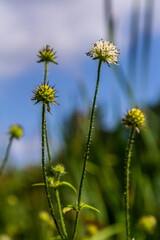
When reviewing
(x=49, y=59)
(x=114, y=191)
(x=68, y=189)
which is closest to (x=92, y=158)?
(x=68, y=189)

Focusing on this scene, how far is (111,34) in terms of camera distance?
9.27 ft

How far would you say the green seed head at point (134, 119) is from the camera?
131 cm

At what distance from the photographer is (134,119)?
1312 mm

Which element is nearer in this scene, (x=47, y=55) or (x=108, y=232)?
(x=47, y=55)

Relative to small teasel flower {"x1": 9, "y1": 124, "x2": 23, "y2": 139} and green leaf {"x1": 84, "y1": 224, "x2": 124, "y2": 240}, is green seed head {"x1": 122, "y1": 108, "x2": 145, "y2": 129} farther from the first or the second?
green leaf {"x1": 84, "y1": 224, "x2": 124, "y2": 240}

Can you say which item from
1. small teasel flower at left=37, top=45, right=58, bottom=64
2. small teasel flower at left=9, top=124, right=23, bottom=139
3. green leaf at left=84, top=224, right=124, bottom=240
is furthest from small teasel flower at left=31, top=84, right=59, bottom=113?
green leaf at left=84, top=224, right=124, bottom=240

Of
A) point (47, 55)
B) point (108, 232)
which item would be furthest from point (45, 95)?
point (108, 232)

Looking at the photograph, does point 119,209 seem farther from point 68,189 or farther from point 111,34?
point 111,34

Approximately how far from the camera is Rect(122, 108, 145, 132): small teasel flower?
51.5 inches

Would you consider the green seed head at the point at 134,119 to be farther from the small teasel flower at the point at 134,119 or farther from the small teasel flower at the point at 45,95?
the small teasel flower at the point at 45,95

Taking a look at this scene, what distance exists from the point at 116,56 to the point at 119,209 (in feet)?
7.80

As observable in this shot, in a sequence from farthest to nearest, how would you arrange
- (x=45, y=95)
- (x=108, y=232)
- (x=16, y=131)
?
1. (x=108, y=232)
2. (x=16, y=131)
3. (x=45, y=95)

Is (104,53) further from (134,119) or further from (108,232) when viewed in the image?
(108,232)

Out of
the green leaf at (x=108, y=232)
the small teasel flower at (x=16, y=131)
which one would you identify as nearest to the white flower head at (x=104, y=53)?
the small teasel flower at (x=16, y=131)
